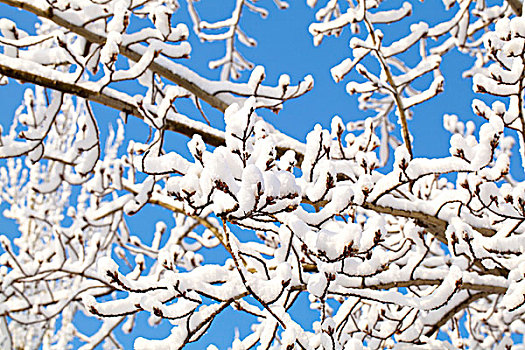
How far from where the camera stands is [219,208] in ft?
4.73

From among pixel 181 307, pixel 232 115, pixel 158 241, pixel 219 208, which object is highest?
pixel 158 241

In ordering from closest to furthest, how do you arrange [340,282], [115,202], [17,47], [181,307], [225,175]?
[225,175] → [181,307] → [340,282] → [17,47] → [115,202]

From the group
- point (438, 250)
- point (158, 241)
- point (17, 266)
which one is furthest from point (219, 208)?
point (438, 250)

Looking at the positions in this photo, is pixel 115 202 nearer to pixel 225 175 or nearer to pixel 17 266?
pixel 17 266

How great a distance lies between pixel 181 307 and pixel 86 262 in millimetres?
1497

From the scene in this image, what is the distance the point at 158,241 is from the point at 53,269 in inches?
54.2

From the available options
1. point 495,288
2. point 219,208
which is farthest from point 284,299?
point 495,288

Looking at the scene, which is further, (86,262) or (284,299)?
(86,262)

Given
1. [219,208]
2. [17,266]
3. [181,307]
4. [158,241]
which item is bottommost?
[181,307]

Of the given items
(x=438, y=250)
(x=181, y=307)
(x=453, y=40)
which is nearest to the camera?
(x=181, y=307)

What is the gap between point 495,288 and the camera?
261 cm

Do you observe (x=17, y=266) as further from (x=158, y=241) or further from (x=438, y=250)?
(x=438, y=250)

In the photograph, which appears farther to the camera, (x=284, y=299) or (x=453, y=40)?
(x=453, y=40)

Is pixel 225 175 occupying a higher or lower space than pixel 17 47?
lower
